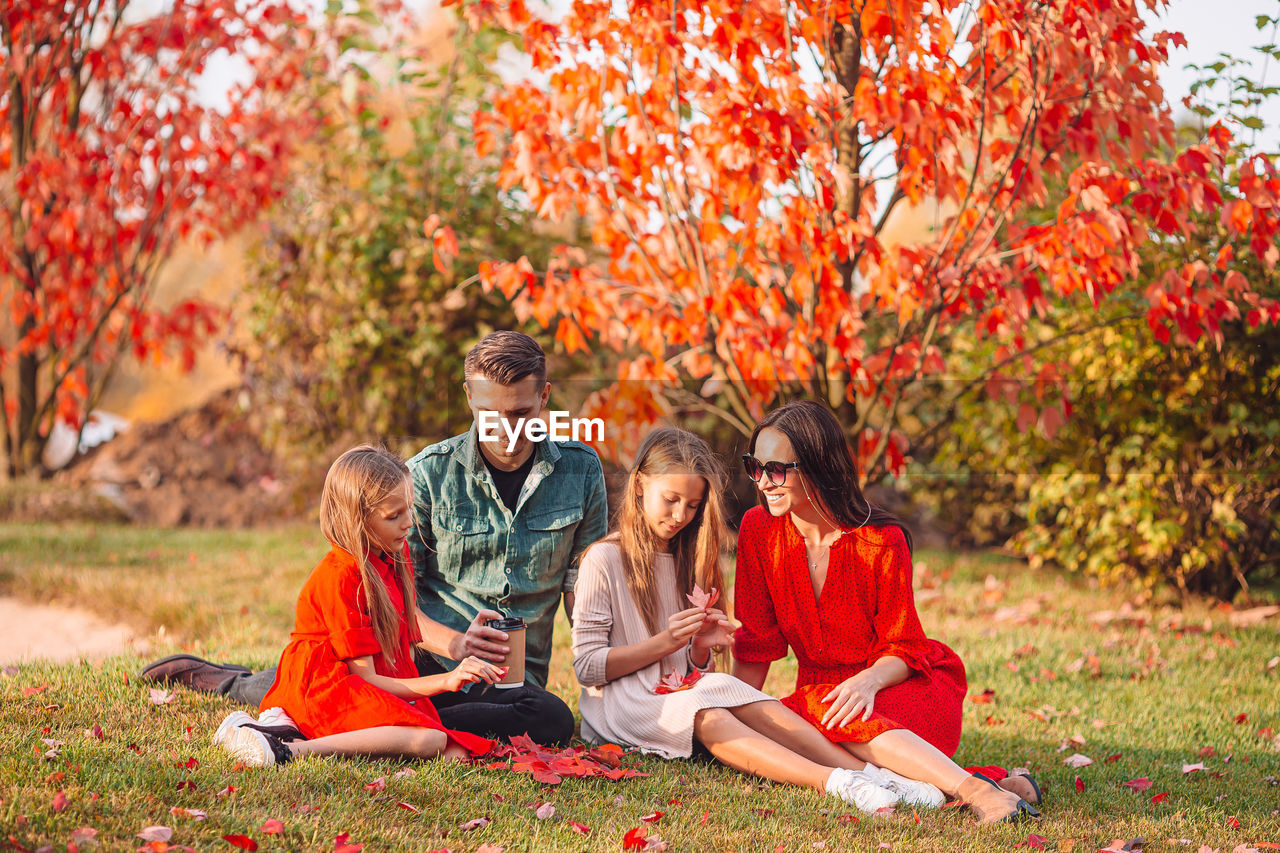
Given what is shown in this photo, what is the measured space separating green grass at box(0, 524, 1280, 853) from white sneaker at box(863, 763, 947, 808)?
0.10 metres

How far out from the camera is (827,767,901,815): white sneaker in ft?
9.93

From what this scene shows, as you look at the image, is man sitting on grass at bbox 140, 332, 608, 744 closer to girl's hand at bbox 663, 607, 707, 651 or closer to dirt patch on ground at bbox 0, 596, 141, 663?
girl's hand at bbox 663, 607, 707, 651

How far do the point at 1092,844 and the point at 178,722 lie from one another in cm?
270

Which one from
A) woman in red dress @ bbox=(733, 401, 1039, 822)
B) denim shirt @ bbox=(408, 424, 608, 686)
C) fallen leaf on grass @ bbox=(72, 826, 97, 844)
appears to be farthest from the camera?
denim shirt @ bbox=(408, 424, 608, 686)

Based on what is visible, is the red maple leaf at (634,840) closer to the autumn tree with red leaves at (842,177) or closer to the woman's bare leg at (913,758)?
the woman's bare leg at (913,758)

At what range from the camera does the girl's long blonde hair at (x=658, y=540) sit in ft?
11.3

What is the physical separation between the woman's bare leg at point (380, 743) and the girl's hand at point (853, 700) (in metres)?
1.12

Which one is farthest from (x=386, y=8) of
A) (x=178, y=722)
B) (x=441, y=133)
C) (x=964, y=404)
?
(x=178, y=722)

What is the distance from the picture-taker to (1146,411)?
6242mm

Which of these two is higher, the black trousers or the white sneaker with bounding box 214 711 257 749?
the white sneaker with bounding box 214 711 257 749

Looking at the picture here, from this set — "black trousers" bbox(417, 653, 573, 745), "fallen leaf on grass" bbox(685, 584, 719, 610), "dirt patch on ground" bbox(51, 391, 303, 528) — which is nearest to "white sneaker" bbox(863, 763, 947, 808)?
"fallen leaf on grass" bbox(685, 584, 719, 610)

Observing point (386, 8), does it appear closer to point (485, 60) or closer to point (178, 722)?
point (485, 60)

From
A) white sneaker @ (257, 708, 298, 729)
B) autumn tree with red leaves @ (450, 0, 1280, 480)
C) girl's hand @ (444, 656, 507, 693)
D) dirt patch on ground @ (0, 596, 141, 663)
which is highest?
autumn tree with red leaves @ (450, 0, 1280, 480)

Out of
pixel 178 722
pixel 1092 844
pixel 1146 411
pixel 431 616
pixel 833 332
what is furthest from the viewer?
pixel 1146 411
